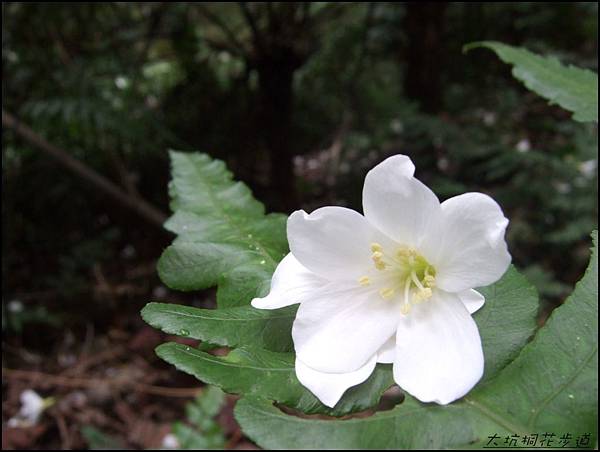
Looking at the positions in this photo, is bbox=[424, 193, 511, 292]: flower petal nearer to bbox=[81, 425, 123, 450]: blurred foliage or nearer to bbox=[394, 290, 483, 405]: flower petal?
bbox=[394, 290, 483, 405]: flower petal

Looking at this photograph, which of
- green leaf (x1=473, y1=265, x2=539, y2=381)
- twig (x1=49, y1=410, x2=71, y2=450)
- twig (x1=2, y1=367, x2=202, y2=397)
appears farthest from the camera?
twig (x1=2, y1=367, x2=202, y2=397)

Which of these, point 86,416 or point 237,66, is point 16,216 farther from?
point 237,66

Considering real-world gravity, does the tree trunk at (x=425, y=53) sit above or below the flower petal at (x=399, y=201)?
below

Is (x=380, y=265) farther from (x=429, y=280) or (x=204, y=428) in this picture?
(x=204, y=428)

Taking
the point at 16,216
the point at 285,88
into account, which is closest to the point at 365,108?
the point at 285,88

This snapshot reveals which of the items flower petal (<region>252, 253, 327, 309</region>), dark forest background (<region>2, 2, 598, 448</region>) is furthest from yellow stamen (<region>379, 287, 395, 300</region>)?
dark forest background (<region>2, 2, 598, 448</region>)

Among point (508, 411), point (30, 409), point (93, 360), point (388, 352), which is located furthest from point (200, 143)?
point (508, 411)

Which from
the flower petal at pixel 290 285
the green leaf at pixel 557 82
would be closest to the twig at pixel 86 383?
the flower petal at pixel 290 285

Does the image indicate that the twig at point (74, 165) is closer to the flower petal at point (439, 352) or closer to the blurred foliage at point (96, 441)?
the blurred foliage at point (96, 441)
